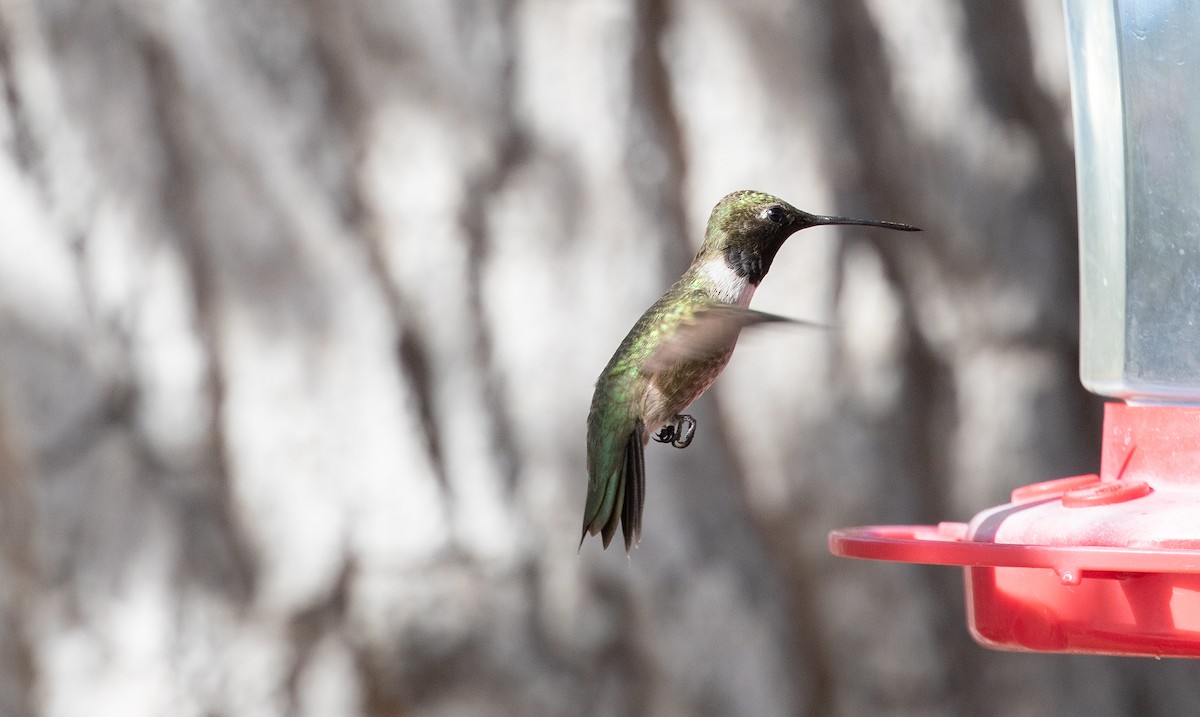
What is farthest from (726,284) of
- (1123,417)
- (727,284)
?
(1123,417)

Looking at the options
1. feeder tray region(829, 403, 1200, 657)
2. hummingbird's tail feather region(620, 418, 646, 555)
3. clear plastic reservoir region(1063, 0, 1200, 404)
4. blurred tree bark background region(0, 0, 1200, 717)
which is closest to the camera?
feeder tray region(829, 403, 1200, 657)

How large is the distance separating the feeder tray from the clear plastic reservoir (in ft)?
0.82

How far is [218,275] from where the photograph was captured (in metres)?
2.39

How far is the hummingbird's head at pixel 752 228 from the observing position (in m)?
1.38

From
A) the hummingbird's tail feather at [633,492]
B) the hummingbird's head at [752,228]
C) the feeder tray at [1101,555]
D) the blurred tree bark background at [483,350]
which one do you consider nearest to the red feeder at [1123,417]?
the feeder tray at [1101,555]

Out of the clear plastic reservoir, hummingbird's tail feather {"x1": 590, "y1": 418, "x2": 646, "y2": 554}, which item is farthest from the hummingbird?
the clear plastic reservoir

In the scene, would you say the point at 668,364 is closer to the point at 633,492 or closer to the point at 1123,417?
the point at 633,492

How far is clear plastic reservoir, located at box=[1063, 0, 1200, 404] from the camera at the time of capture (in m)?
1.57

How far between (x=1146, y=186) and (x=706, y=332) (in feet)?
2.41

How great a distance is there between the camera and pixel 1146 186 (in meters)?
1.61

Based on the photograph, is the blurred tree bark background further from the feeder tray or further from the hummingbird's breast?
the feeder tray

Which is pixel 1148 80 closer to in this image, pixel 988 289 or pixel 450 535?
pixel 988 289

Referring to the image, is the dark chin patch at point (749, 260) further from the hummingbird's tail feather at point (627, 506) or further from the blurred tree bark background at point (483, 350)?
the blurred tree bark background at point (483, 350)

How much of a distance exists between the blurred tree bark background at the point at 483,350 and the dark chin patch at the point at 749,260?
1.06 metres
